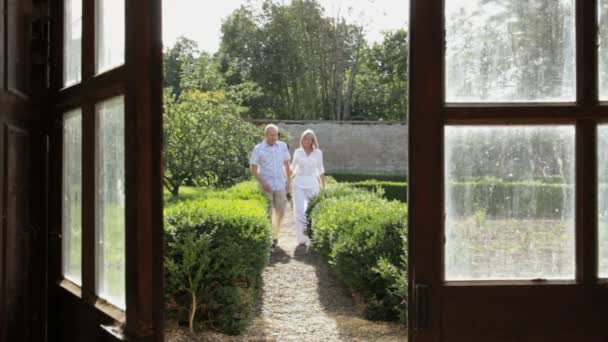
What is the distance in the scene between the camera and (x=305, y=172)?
1047cm

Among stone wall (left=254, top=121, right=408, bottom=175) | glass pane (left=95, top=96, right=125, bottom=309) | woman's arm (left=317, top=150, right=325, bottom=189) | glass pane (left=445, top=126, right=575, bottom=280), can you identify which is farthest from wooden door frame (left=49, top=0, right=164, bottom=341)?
stone wall (left=254, top=121, right=408, bottom=175)

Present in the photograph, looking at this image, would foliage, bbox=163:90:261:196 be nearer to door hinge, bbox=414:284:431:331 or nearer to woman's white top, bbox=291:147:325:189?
Answer: woman's white top, bbox=291:147:325:189

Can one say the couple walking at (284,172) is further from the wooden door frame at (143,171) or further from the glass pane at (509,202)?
the glass pane at (509,202)

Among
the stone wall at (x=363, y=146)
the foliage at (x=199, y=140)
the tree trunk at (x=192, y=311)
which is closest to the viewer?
the tree trunk at (x=192, y=311)

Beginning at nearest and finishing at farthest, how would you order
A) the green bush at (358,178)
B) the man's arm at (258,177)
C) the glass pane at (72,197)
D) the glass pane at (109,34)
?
the glass pane at (109,34), the glass pane at (72,197), the man's arm at (258,177), the green bush at (358,178)

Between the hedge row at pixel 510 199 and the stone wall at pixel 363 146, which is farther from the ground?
the stone wall at pixel 363 146

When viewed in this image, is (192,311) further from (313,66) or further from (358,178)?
(313,66)

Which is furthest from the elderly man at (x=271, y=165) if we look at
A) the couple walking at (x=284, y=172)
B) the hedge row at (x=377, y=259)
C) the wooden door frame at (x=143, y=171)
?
the wooden door frame at (x=143, y=171)

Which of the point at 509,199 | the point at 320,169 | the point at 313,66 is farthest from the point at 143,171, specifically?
the point at 313,66

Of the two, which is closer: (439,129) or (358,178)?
(439,129)

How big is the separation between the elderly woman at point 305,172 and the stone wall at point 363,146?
679 inches

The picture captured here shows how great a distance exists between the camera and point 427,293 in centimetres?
212

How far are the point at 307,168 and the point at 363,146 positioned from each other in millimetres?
18168

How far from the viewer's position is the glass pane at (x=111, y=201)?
2.38 meters
